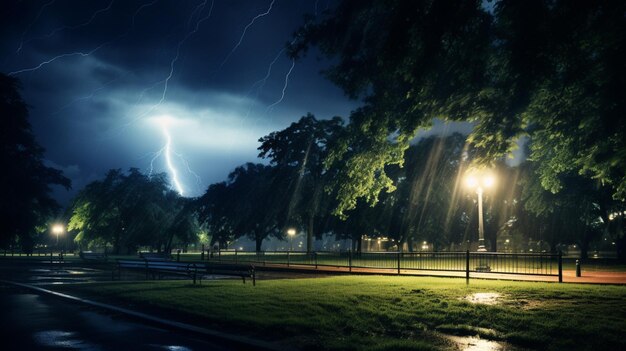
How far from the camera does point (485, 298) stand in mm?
11109

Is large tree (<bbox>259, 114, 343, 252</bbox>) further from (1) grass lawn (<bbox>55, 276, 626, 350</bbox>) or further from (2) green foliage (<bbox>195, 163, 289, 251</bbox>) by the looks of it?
(1) grass lawn (<bbox>55, 276, 626, 350</bbox>)

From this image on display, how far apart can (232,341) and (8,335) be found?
3.99 meters

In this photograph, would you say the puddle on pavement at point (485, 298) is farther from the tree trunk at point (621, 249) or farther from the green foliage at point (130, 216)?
the green foliage at point (130, 216)

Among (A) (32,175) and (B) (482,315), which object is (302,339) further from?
(A) (32,175)

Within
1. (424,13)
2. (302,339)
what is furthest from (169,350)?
(424,13)

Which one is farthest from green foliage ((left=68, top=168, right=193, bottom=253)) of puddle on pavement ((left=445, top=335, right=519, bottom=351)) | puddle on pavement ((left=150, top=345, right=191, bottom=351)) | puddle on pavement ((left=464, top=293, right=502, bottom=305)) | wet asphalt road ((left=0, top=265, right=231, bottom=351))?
puddle on pavement ((left=445, top=335, right=519, bottom=351))

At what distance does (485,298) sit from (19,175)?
37.2 meters

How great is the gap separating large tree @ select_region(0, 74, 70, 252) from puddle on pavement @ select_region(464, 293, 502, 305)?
35.2 metres

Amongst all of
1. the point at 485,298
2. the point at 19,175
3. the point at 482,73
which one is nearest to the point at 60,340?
the point at 485,298

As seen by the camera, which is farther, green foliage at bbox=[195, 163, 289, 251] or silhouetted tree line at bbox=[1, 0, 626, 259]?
green foliage at bbox=[195, 163, 289, 251]

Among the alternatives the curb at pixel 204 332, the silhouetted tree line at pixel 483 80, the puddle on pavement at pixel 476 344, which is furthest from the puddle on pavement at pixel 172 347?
the silhouetted tree line at pixel 483 80

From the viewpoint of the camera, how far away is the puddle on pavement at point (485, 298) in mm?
10445

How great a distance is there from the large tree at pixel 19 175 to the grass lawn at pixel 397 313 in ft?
91.0

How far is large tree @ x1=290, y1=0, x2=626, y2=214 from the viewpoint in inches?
366
